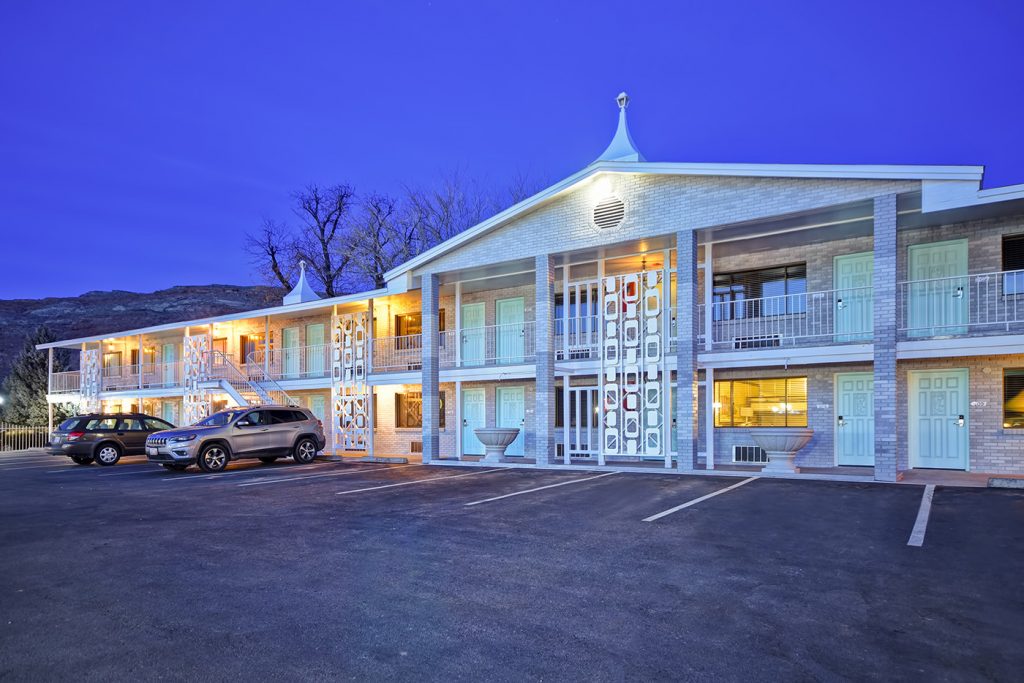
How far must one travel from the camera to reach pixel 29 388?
35.4m

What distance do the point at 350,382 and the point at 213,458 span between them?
571 cm

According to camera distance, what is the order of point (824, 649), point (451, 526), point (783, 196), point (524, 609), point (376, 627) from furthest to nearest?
point (783, 196) → point (451, 526) → point (524, 609) → point (376, 627) → point (824, 649)

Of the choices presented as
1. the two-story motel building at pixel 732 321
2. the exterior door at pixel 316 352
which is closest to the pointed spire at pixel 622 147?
the two-story motel building at pixel 732 321

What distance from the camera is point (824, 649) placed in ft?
13.9

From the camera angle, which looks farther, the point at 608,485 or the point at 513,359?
the point at 513,359

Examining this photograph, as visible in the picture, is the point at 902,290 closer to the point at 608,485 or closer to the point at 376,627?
the point at 608,485

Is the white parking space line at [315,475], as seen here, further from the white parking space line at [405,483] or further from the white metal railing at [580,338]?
the white metal railing at [580,338]

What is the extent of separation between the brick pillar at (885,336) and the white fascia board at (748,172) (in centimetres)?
54

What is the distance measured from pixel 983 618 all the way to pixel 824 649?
1.56 m

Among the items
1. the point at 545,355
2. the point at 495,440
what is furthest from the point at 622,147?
the point at 495,440

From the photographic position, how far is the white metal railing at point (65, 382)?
32750 millimetres

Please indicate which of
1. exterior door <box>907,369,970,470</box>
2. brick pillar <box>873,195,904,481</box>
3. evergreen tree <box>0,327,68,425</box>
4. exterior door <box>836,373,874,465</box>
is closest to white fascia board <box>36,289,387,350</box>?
evergreen tree <box>0,327,68,425</box>

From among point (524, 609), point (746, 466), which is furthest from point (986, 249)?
point (524, 609)

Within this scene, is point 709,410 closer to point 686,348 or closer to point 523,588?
point 686,348
